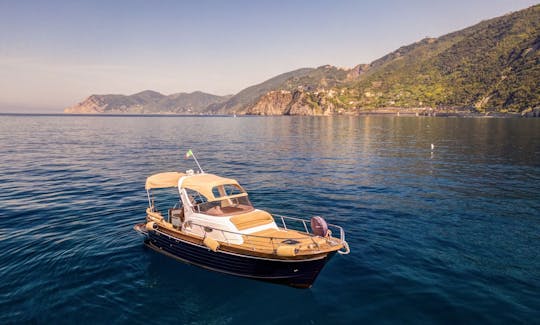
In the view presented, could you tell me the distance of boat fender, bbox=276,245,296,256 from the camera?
10602 millimetres

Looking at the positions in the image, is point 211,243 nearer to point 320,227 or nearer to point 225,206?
point 225,206

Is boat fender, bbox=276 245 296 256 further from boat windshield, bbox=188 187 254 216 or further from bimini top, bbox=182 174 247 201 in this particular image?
bimini top, bbox=182 174 247 201

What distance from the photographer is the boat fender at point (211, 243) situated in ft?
38.9

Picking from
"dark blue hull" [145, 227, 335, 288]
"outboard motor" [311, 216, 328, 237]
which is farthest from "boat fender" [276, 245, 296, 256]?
"outboard motor" [311, 216, 328, 237]

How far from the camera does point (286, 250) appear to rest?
10.7m

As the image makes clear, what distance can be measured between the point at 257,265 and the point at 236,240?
1.38 meters

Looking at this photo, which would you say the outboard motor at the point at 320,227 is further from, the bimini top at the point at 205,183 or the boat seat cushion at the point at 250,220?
the bimini top at the point at 205,183

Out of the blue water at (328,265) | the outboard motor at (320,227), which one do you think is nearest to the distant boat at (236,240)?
the outboard motor at (320,227)

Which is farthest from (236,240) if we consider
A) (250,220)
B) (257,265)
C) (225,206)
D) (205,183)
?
(205,183)

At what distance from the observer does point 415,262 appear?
13.4m

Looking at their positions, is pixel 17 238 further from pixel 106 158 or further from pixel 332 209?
pixel 106 158

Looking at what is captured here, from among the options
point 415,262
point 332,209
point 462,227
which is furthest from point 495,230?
point 332,209

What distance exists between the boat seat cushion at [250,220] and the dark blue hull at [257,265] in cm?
137

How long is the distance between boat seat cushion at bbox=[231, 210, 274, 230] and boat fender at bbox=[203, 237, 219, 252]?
1.10 meters
